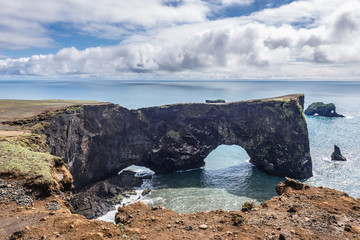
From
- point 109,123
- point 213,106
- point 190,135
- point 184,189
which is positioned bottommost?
point 184,189

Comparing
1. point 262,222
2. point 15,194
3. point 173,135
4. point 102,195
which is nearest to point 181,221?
point 262,222

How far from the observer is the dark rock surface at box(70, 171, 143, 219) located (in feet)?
120

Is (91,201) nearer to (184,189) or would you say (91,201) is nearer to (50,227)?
(184,189)

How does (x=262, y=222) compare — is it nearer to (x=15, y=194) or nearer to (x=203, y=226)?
(x=203, y=226)

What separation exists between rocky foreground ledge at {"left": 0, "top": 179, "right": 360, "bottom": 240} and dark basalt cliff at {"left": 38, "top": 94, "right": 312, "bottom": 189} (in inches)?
1215

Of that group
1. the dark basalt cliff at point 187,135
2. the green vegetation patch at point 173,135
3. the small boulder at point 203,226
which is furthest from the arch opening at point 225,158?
the small boulder at point 203,226

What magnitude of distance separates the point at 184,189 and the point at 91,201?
18.7 meters

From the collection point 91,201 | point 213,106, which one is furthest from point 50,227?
point 213,106

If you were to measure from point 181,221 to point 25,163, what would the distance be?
1392 cm

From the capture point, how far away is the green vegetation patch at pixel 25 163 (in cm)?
1667

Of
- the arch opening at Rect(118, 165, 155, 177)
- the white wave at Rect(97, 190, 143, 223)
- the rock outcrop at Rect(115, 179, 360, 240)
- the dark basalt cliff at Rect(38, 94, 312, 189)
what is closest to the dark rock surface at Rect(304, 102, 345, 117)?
the dark basalt cliff at Rect(38, 94, 312, 189)

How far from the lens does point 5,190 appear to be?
15234 millimetres

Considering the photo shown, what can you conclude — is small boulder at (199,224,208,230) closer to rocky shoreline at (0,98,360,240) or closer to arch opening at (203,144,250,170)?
rocky shoreline at (0,98,360,240)

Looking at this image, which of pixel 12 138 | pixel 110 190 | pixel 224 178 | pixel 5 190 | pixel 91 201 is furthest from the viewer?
pixel 224 178
